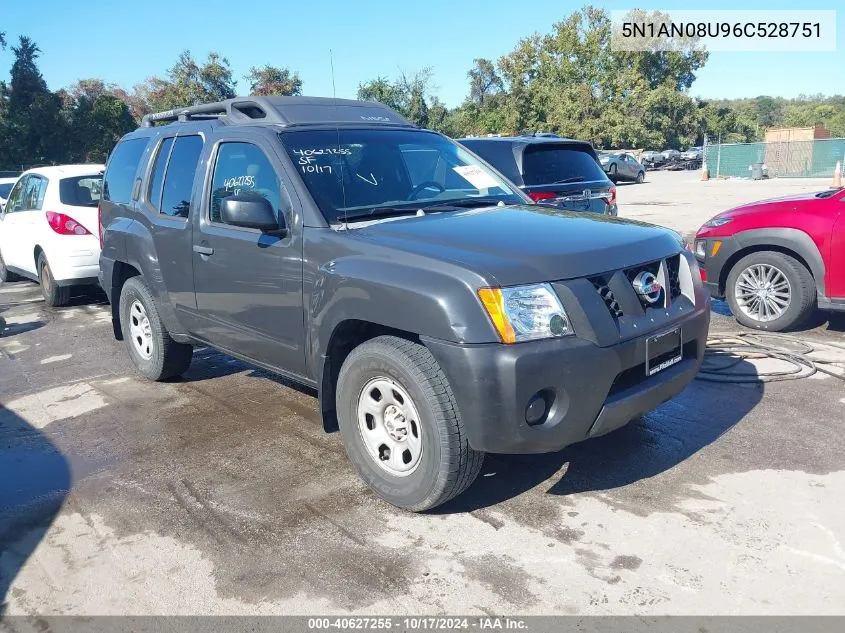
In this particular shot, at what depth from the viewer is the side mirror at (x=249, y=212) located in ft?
12.6

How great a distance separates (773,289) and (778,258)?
0.31 m

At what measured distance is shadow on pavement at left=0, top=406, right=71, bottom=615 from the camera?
340 centimetres

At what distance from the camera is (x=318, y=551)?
3.30m

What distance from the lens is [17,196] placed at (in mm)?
9852

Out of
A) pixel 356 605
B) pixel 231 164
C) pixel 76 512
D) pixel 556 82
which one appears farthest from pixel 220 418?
pixel 556 82

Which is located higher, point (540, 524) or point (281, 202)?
point (281, 202)

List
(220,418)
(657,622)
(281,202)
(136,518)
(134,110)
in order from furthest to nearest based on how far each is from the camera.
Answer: (134,110), (220,418), (281,202), (136,518), (657,622)

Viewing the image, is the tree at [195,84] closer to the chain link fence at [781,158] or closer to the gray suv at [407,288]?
the chain link fence at [781,158]

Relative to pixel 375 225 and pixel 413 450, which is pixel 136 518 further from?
pixel 375 225

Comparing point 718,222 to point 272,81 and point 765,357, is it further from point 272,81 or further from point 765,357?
point 272,81

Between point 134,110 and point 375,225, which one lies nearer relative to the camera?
point 375,225

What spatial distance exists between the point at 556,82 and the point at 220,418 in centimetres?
4933

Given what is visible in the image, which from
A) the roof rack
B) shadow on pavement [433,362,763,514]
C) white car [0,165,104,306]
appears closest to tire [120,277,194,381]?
the roof rack

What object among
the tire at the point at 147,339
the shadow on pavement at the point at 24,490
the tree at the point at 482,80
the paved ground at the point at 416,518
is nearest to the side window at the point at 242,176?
the tire at the point at 147,339
